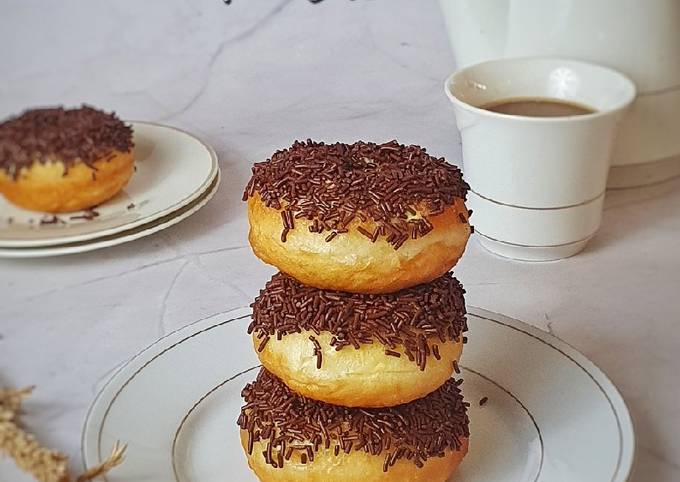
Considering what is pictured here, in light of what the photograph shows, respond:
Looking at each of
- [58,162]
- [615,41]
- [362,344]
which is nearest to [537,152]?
[615,41]

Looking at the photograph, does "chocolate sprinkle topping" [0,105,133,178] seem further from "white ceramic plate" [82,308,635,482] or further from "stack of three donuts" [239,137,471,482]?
"stack of three donuts" [239,137,471,482]

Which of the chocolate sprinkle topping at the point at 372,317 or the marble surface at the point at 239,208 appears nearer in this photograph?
the chocolate sprinkle topping at the point at 372,317

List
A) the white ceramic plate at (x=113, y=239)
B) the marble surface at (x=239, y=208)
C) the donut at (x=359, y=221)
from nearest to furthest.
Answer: the donut at (x=359, y=221), the marble surface at (x=239, y=208), the white ceramic plate at (x=113, y=239)

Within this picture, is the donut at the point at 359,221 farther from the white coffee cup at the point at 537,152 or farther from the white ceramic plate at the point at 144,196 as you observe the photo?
the white ceramic plate at the point at 144,196

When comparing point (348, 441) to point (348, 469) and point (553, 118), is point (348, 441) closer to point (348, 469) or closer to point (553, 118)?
point (348, 469)

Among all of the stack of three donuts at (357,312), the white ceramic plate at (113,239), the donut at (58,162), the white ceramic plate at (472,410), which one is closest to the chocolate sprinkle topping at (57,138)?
the donut at (58,162)

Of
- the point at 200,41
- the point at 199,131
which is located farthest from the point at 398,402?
the point at 200,41

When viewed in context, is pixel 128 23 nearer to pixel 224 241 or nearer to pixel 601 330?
pixel 224 241
